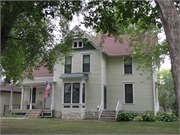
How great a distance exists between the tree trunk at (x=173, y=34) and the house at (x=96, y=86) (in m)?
13.3

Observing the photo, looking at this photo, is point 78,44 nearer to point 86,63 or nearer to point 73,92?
point 86,63

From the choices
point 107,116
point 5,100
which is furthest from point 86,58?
point 5,100

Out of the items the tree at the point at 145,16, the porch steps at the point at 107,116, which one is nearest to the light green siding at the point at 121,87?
the porch steps at the point at 107,116

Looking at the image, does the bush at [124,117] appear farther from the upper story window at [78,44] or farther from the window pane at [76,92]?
the upper story window at [78,44]

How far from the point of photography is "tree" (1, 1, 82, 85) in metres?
8.38

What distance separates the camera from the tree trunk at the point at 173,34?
392 centimetres

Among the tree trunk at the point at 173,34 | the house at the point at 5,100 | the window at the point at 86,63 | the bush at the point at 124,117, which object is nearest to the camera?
the tree trunk at the point at 173,34

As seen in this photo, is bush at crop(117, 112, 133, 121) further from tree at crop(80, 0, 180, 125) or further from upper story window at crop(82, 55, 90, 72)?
tree at crop(80, 0, 180, 125)

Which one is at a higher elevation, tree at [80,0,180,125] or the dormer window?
the dormer window

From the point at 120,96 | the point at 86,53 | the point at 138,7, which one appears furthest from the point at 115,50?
the point at 138,7

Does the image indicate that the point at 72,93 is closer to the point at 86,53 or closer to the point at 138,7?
the point at 86,53

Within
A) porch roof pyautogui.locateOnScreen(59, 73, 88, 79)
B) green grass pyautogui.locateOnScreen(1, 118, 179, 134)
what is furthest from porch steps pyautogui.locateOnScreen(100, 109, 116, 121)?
green grass pyautogui.locateOnScreen(1, 118, 179, 134)

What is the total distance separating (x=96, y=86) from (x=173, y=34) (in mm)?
14311

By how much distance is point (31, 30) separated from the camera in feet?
35.9
